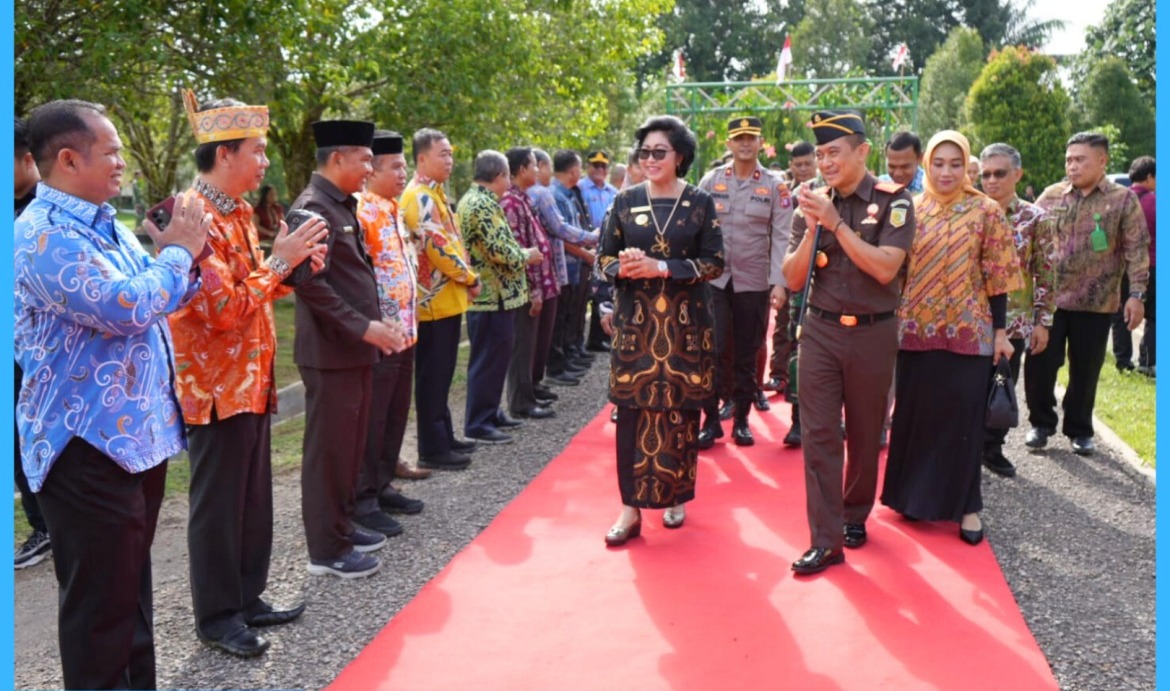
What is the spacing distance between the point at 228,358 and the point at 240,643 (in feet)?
3.29

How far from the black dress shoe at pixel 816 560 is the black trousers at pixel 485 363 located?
3.02 meters

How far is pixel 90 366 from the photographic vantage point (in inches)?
114

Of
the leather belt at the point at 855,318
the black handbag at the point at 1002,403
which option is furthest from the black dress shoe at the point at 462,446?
the black handbag at the point at 1002,403

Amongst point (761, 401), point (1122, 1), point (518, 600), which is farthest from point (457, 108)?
point (1122, 1)

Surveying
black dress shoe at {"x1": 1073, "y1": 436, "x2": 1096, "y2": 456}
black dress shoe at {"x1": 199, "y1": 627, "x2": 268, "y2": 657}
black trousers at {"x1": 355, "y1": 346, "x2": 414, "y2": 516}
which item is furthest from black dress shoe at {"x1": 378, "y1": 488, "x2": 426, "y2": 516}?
black dress shoe at {"x1": 1073, "y1": 436, "x2": 1096, "y2": 456}

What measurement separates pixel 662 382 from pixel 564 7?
24.6 feet

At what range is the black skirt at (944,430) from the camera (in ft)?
16.4

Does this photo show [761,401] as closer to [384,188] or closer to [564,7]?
[384,188]

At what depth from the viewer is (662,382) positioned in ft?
15.8

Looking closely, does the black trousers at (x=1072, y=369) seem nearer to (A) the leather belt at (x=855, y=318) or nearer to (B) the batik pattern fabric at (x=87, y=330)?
(A) the leather belt at (x=855, y=318)

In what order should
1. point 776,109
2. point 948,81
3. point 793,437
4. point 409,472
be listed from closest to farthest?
1. point 409,472
2. point 793,437
3. point 776,109
4. point 948,81

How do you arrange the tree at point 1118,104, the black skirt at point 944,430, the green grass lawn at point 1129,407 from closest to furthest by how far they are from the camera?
the black skirt at point 944,430
the green grass lawn at point 1129,407
the tree at point 1118,104

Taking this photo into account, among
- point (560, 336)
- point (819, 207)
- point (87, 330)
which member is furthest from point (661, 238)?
point (560, 336)

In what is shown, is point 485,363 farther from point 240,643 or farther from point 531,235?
point 240,643
